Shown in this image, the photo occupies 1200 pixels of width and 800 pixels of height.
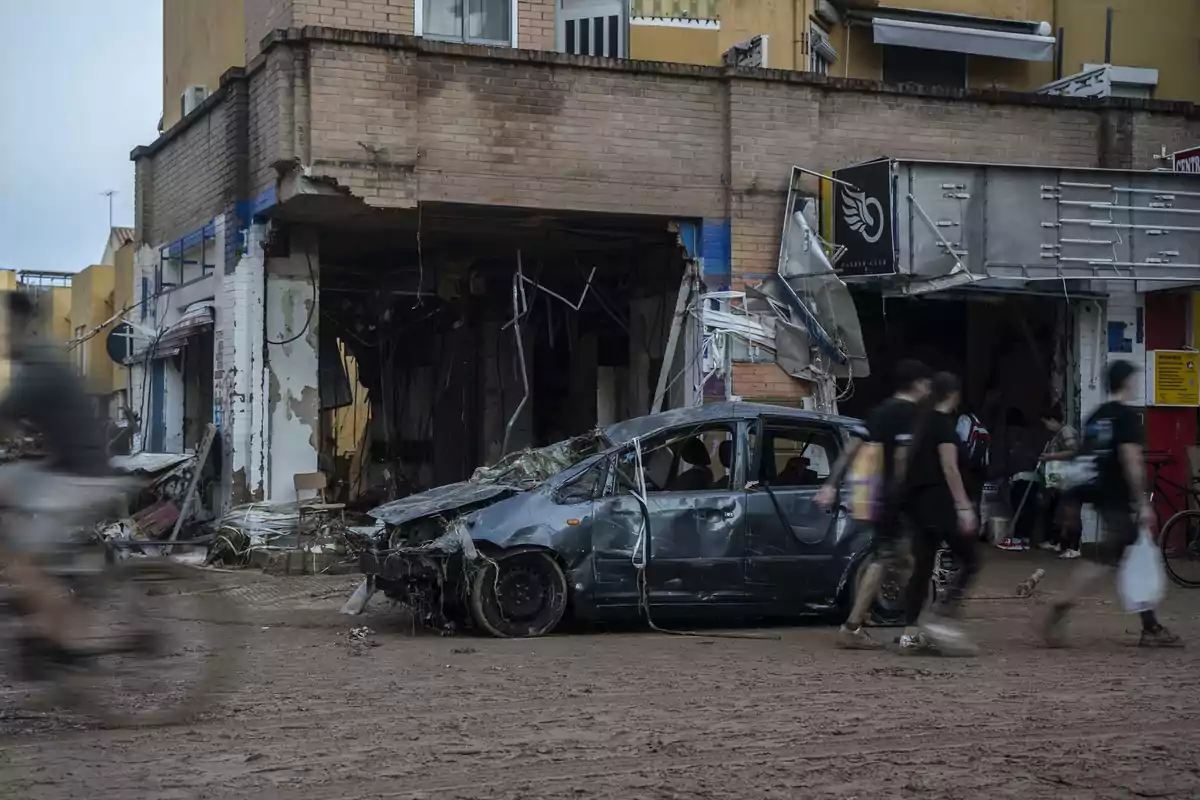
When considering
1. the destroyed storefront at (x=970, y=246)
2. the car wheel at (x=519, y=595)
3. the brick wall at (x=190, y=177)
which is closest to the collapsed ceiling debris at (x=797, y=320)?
the destroyed storefront at (x=970, y=246)

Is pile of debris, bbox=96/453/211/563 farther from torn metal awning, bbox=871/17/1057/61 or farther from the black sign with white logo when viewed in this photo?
torn metal awning, bbox=871/17/1057/61

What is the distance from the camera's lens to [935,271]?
13.7m

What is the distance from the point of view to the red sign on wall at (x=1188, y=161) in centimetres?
1490

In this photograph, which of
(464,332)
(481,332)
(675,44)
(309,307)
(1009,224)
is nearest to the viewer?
(1009,224)

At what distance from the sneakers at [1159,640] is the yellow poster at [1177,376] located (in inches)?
279

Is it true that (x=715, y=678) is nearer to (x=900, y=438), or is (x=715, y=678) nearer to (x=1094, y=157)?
(x=900, y=438)

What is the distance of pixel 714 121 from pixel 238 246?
17.3ft

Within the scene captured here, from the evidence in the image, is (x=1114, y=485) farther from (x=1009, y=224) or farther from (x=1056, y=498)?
(x=1056, y=498)

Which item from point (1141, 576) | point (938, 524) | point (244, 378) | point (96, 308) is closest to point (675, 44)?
point (244, 378)

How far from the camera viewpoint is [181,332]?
15.9m

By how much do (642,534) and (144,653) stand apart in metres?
4.05

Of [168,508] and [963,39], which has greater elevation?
[963,39]

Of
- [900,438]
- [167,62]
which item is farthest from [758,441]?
[167,62]

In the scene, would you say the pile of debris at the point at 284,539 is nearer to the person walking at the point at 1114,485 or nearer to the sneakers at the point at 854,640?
the sneakers at the point at 854,640
